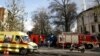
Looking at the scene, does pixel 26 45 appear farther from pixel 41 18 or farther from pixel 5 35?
pixel 41 18

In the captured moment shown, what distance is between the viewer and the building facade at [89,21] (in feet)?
256

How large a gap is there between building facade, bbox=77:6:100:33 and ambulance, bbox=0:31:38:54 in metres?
38.5

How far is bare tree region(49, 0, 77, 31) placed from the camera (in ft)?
282

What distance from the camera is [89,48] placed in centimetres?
5697

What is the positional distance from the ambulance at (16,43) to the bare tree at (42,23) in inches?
2549

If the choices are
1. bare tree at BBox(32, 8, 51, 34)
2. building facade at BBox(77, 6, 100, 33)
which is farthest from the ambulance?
bare tree at BBox(32, 8, 51, 34)

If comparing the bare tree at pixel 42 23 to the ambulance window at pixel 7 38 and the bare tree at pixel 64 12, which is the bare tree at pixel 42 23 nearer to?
the bare tree at pixel 64 12

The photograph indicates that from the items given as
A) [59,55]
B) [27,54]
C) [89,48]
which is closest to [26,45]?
[27,54]

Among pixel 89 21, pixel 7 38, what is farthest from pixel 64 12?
pixel 7 38

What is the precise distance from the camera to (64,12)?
8625 cm

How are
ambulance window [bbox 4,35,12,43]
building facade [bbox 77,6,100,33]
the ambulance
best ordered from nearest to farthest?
1. the ambulance
2. ambulance window [bbox 4,35,12,43]
3. building facade [bbox 77,6,100,33]

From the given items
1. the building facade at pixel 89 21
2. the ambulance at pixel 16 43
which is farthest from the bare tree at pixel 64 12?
the ambulance at pixel 16 43

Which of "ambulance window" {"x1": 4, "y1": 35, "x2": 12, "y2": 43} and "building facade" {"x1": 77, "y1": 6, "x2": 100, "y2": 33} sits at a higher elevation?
"building facade" {"x1": 77, "y1": 6, "x2": 100, "y2": 33}

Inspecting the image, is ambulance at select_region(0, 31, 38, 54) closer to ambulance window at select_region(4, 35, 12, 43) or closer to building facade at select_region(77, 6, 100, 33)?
ambulance window at select_region(4, 35, 12, 43)
